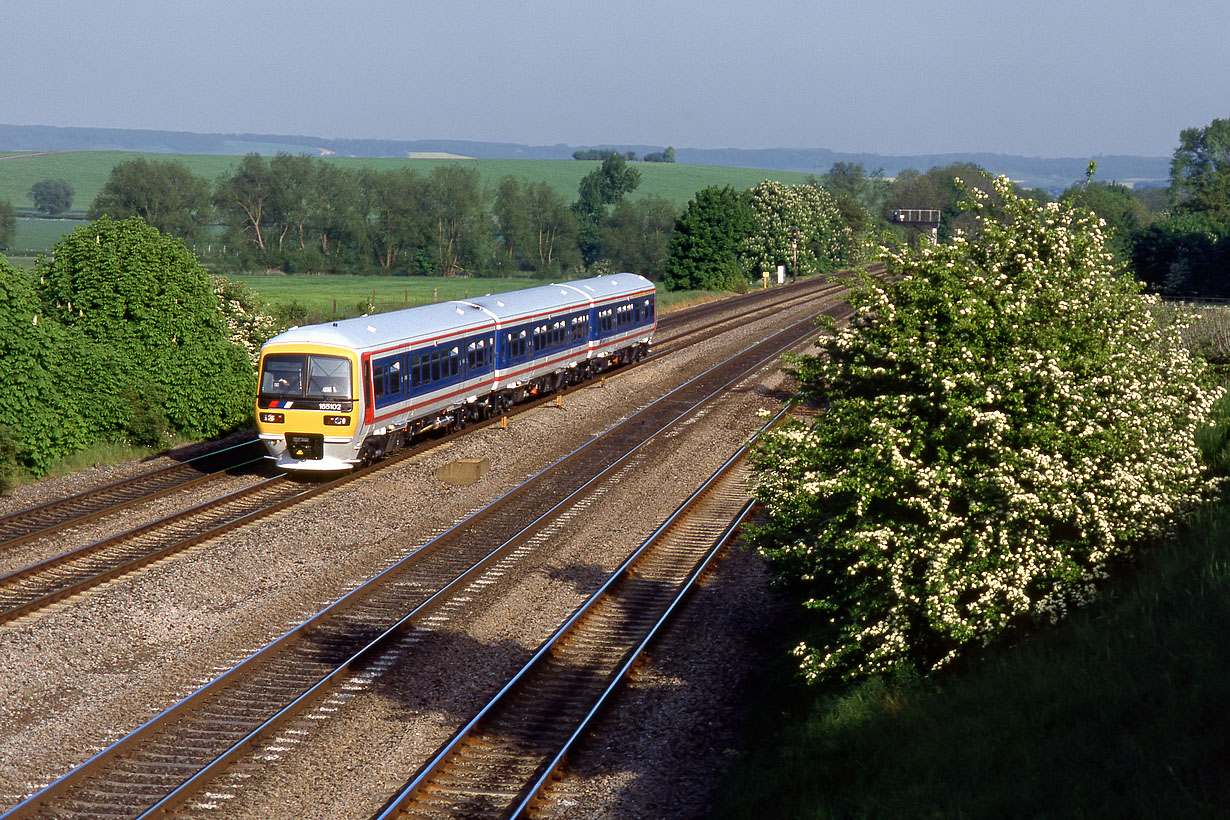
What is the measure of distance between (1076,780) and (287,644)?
9900mm

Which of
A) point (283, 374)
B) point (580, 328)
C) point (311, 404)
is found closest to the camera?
point (311, 404)

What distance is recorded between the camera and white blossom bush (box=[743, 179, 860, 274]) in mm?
89562

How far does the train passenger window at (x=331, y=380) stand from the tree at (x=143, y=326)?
5.65 metres

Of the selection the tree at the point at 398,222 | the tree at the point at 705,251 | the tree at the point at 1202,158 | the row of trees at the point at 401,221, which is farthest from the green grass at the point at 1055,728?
the tree at the point at 398,222

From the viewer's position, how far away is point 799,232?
303 ft

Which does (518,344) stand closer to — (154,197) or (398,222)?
(154,197)

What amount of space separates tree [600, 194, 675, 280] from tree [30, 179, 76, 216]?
3168 inches

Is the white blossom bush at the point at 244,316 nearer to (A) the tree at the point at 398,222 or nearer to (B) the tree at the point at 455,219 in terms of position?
(B) the tree at the point at 455,219

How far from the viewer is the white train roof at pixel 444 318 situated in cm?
2381

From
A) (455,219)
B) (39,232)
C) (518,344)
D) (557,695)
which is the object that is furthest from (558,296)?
(39,232)

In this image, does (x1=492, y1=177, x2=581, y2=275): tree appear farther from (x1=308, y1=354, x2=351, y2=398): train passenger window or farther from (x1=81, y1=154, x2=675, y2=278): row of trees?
(x1=308, y1=354, x2=351, y2=398): train passenger window

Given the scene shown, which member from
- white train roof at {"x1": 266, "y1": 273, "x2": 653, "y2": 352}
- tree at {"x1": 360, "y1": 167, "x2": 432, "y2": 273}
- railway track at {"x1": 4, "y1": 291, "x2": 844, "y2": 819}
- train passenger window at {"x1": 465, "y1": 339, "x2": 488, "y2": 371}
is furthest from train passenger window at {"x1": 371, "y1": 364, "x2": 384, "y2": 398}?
tree at {"x1": 360, "y1": 167, "x2": 432, "y2": 273}

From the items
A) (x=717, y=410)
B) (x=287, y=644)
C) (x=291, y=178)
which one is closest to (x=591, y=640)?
(x=287, y=644)

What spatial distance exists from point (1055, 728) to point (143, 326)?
80.0 feet
